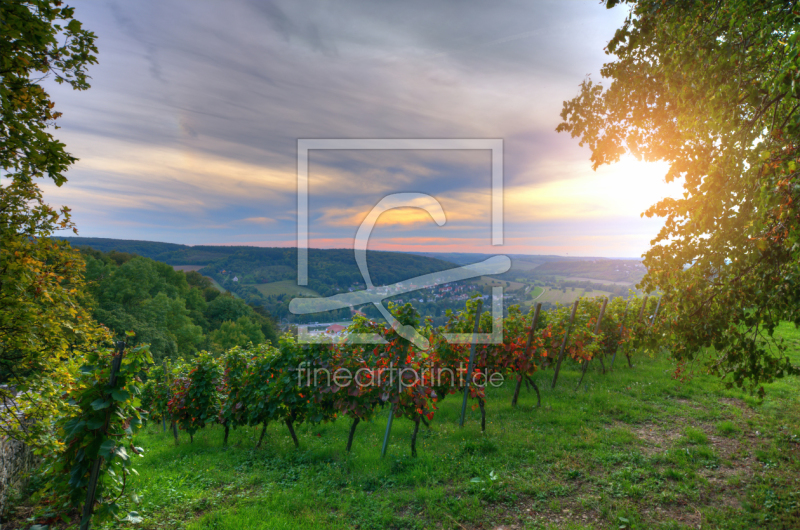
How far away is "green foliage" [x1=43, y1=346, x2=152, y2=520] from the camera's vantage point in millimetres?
3340

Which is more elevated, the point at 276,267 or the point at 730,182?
the point at 730,182

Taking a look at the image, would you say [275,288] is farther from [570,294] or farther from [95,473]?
[95,473]

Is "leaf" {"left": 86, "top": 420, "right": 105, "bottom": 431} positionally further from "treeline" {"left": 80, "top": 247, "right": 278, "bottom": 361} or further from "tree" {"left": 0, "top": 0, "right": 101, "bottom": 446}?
"treeline" {"left": 80, "top": 247, "right": 278, "bottom": 361}

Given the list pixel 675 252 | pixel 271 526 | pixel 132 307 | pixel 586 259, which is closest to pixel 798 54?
pixel 675 252

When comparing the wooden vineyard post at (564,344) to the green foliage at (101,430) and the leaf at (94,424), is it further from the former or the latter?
the leaf at (94,424)

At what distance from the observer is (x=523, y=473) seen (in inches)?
194

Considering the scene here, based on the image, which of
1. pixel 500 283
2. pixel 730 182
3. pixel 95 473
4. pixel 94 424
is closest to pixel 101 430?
pixel 94 424

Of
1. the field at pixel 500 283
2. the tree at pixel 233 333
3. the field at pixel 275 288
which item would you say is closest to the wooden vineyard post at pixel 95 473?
the field at pixel 500 283

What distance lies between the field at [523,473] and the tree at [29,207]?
2.09 meters

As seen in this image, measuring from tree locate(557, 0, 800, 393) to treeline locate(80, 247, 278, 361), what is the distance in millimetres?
23209

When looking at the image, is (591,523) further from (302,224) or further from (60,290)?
(60,290)

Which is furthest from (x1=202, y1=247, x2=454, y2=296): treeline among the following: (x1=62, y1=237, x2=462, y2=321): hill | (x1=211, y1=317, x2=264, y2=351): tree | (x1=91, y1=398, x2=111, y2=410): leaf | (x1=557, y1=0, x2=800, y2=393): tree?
(x1=557, y1=0, x2=800, y2=393): tree

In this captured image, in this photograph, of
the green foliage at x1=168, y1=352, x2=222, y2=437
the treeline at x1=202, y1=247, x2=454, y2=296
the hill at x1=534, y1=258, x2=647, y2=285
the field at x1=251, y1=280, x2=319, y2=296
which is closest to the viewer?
the green foliage at x1=168, y1=352, x2=222, y2=437

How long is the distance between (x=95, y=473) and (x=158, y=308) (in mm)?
32766
